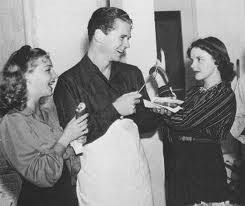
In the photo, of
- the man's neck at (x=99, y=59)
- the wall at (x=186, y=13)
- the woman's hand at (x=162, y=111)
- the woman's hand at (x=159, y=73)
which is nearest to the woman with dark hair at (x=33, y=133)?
the man's neck at (x=99, y=59)

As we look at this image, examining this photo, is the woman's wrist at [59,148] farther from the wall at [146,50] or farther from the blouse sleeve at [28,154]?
the wall at [146,50]

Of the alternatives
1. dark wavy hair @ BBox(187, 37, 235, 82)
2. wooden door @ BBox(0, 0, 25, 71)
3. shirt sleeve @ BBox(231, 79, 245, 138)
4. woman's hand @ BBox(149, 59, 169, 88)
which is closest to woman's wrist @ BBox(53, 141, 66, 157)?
woman's hand @ BBox(149, 59, 169, 88)

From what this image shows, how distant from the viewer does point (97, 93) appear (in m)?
1.90

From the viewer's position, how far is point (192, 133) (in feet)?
6.87

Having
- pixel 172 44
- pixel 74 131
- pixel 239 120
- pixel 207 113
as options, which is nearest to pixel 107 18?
pixel 74 131

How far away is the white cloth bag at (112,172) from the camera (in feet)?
5.83

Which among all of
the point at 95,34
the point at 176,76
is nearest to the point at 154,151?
the point at 95,34

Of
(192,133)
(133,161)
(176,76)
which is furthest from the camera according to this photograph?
(176,76)

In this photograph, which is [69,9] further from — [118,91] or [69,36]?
[118,91]

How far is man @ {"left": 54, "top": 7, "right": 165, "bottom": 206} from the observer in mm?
1779

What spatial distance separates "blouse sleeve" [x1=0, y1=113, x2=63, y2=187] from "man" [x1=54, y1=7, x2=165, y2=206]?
28 centimetres

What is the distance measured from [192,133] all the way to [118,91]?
1.65 ft

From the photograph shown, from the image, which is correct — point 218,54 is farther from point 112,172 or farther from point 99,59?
point 112,172

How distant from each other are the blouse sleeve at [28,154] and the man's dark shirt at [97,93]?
28 centimetres
